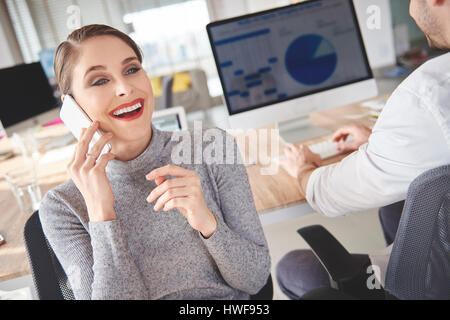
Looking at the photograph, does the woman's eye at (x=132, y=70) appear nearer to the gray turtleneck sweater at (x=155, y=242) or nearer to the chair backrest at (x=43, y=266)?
the gray turtleneck sweater at (x=155, y=242)

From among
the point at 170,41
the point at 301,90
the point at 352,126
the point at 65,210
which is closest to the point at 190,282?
the point at 65,210

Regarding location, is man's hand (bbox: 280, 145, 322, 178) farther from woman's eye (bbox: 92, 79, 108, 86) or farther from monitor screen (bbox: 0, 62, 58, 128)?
monitor screen (bbox: 0, 62, 58, 128)

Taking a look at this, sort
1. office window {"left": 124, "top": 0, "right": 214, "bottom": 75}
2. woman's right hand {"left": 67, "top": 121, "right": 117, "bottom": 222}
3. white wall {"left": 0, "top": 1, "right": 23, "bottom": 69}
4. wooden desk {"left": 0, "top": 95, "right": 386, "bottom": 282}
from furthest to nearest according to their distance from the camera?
office window {"left": 124, "top": 0, "right": 214, "bottom": 75} < white wall {"left": 0, "top": 1, "right": 23, "bottom": 69} < wooden desk {"left": 0, "top": 95, "right": 386, "bottom": 282} < woman's right hand {"left": 67, "top": 121, "right": 117, "bottom": 222}

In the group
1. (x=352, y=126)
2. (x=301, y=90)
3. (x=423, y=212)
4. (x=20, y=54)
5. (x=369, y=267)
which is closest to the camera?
(x=423, y=212)

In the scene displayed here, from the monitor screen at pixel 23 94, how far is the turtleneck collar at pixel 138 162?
5.62 feet

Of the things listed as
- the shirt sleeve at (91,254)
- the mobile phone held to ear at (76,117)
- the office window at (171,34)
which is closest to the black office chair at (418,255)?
the shirt sleeve at (91,254)

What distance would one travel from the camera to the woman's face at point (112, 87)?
0.95 m

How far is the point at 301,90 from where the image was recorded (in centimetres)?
178

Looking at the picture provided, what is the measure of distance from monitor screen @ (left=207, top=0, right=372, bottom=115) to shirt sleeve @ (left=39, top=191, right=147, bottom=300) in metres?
0.95

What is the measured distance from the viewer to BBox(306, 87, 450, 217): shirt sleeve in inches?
35.5

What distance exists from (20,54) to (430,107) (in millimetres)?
7821

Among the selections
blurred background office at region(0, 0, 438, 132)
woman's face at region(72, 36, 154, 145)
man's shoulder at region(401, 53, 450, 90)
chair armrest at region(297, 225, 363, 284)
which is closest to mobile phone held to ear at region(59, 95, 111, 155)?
woman's face at region(72, 36, 154, 145)

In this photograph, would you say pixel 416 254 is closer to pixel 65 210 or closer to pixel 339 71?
pixel 65 210

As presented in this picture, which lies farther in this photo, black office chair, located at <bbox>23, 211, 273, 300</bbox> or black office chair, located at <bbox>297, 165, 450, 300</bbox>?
black office chair, located at <bbox>23, 211, 273, 300</bbox>
